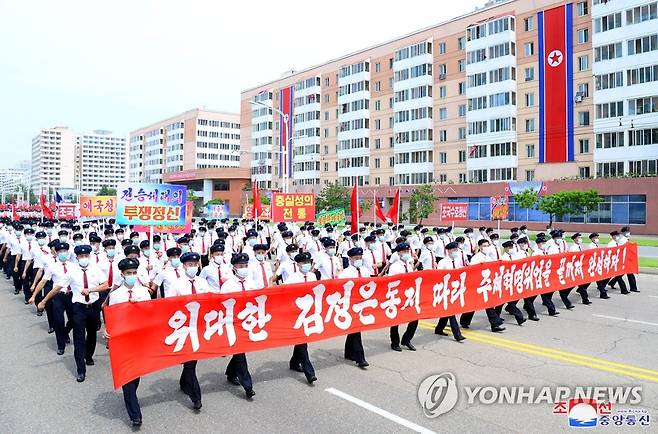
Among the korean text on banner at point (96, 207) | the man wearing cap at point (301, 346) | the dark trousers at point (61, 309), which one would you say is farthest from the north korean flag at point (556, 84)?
the dark trousers at point (61, 309)

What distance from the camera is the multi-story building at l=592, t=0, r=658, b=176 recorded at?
40.0 m

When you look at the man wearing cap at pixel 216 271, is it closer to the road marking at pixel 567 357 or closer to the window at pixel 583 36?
the road marking at pixel 567 357

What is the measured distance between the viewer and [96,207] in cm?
2380

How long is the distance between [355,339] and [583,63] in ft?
150

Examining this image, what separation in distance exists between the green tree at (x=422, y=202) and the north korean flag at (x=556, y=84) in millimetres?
10499

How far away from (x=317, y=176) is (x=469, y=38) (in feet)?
91.4

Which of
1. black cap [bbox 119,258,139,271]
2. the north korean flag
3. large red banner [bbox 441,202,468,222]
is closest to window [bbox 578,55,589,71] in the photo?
the north korean flag

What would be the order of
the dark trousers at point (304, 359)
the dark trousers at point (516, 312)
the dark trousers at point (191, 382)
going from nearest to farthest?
the dark trousers at point (191, 382)
the dark trousers at point (304, 359)
the dark trousers at point (516, 312)

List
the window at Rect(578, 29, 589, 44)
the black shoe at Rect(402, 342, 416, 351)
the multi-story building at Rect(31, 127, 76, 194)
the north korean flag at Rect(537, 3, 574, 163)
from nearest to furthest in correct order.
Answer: the black shoe at Rect(402, 342, 416, 351), the window at Rect(578, 29, 589, 44), the north korean flag at Rect(537, 3, 574, 163), the multi-story building at Rect(31, 127, 76, 194)

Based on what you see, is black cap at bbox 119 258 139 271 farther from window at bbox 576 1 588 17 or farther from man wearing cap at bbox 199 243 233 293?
window at bbox 576 1 588 17

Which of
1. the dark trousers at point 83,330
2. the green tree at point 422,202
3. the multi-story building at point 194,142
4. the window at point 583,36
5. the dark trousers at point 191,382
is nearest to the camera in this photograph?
the dark trousers at point 191,382

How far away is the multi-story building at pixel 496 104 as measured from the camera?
41.2 meters

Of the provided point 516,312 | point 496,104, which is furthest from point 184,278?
point 496,104

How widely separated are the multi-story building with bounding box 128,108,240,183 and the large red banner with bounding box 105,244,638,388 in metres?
93.4
